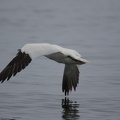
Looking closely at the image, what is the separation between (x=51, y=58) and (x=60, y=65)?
448 cm

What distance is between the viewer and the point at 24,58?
11.8 metres

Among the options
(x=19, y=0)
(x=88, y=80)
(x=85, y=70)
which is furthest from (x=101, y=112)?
(x=19, y=0)

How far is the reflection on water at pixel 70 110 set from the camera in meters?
11.9

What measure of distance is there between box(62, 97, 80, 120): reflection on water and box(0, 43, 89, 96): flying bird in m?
0.84

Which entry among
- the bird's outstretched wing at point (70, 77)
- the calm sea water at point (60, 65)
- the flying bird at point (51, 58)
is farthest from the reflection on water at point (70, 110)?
the bird's outstretched wing at point (70, 77)

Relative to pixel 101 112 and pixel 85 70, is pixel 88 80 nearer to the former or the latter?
pixel 85 70

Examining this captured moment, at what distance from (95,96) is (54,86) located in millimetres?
1294

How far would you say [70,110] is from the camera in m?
12.5

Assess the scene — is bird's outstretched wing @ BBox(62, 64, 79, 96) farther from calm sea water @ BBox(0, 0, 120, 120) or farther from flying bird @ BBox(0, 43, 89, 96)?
calm sea water @ BBox(0, 0, 120, 120)

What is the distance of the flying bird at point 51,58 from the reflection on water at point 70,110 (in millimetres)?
841

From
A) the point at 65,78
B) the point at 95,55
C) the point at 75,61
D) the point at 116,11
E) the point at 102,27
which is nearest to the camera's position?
the point at 75,61

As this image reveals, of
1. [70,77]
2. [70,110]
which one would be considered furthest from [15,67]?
[70,77]

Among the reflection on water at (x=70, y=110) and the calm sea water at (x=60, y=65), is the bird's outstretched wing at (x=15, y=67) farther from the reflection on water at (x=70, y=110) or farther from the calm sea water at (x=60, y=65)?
the reflection on water at (x=70, y=110)

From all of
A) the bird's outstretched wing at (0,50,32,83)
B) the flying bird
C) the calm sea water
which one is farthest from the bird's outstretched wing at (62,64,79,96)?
the bird's outstretched wing at (0,50,32,83)
